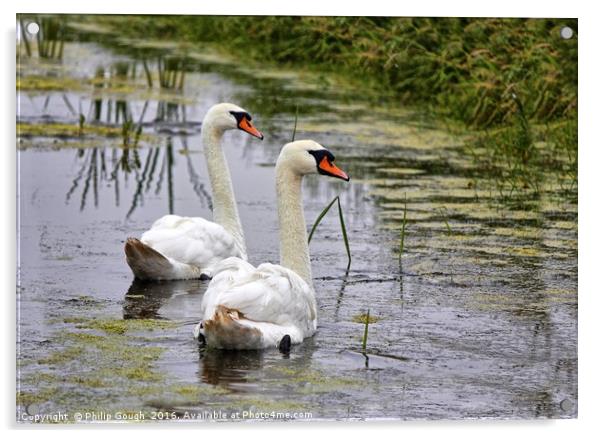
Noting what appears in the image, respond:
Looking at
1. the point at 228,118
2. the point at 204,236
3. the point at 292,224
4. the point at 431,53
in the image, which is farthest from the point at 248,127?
the point at 292,224

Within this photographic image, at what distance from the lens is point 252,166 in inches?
563

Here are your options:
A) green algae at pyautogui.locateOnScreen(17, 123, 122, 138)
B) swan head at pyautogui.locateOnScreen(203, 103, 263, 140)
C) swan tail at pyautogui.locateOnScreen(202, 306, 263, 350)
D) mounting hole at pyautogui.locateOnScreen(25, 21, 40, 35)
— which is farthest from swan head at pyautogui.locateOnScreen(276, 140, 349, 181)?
green algae at pyautogui.locateOnScreen(17, 123, 122, 138)

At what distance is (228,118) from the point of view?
1257 cm

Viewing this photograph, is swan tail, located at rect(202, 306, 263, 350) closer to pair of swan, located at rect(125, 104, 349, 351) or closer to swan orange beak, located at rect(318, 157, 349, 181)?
pair of swan, located at rect(125, 104, 349, 351)

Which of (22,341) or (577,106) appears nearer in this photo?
(22,341)

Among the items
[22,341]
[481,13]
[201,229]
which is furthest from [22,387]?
[481,13]

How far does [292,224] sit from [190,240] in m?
1.18

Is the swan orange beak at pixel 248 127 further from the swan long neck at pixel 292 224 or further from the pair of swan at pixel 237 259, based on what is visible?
the swan long neck at pixel 292 224

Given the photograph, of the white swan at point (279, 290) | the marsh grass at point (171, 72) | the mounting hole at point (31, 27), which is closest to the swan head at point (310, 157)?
the white swan at point (279, 290)

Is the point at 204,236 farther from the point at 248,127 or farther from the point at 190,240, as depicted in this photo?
the point at 248,127

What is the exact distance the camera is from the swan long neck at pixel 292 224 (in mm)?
10930
